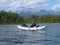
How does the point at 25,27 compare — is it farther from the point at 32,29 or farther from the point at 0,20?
the point at 0,20

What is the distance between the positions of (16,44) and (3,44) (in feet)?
5.35

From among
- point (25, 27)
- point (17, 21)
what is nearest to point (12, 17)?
point (17, 21)

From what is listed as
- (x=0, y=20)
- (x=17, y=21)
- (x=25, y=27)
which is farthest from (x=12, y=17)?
(x=25, y=27)

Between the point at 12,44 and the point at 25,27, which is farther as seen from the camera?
the point at 25,27

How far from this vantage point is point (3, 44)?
32.0m

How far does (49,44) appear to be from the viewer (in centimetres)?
3189

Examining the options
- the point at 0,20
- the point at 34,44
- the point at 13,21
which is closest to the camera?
the point at 34,44

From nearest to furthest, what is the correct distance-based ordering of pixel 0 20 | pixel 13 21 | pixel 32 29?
pixel 32 29 → pixel 0 20 → pixel 13 21

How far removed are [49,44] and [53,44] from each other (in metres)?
0.50

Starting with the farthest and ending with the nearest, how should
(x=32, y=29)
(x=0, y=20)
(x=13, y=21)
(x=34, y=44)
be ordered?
(x=13, y=21) → (x=0, y=20) → (x=32, y=29) → (x=34, y=44)

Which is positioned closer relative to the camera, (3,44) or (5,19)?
(3,44)

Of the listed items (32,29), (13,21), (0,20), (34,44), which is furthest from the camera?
(13,21)

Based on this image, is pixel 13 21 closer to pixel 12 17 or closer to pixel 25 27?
pixel 12 17

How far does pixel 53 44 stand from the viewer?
105 feet
